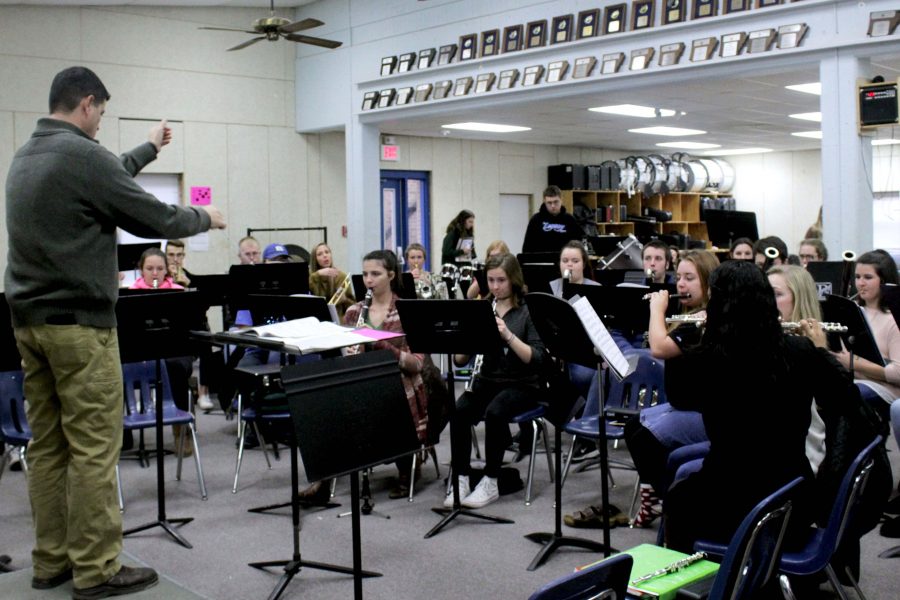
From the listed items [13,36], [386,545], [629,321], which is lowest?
[386,545]

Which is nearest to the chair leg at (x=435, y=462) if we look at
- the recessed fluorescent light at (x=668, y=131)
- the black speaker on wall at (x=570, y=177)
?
the recessed fluorescent light at (x=668, y=131)

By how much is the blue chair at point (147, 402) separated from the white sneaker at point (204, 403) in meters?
1.94

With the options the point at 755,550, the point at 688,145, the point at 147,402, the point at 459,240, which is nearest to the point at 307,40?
the point at 459,240

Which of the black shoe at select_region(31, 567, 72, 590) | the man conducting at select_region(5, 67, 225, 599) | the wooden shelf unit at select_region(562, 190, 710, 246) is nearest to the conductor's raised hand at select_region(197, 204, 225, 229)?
the man conducting at select_region(5, 67, 225, 599)

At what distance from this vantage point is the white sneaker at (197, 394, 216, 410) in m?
7.53

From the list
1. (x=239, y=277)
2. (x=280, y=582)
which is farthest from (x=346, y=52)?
(x=280, y=582)

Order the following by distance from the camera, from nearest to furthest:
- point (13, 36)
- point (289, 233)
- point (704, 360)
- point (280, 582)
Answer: point (704, 360) < point (280, 582) < point (13, 36) < point (289, 233)

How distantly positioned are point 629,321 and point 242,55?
8111 millimetres

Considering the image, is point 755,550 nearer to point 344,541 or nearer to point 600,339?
point 600,339

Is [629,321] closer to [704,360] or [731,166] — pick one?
[704,360]

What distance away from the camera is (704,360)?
293 cm

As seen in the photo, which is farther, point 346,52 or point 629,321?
point 346,52

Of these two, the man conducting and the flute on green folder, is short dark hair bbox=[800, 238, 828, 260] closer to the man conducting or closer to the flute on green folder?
the flute on green folder

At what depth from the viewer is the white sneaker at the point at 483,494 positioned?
4836 millimetres
